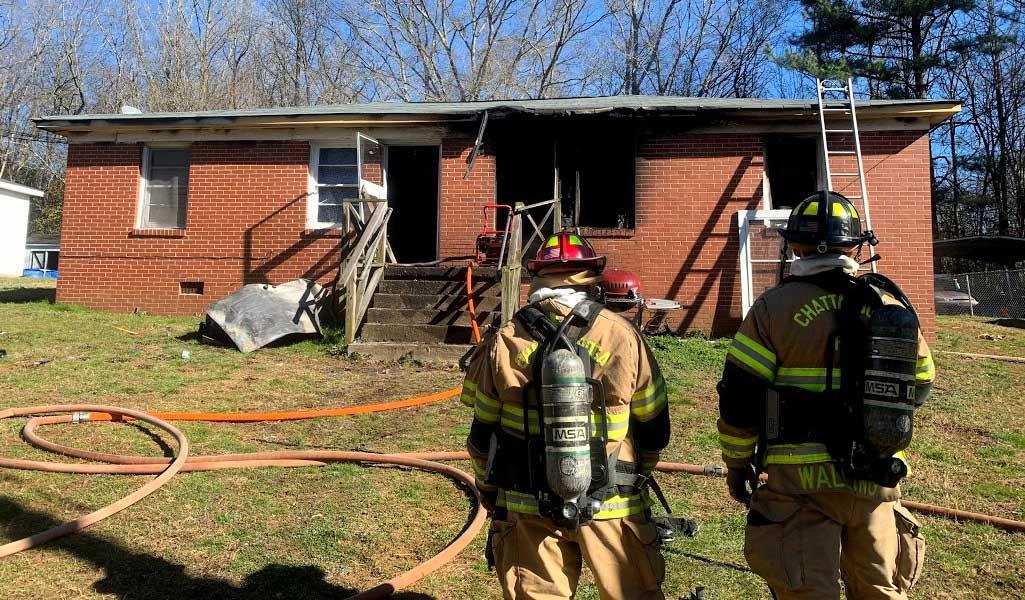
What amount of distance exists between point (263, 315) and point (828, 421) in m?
7.65

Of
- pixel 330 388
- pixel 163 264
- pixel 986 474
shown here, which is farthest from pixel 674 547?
pixel 163 264

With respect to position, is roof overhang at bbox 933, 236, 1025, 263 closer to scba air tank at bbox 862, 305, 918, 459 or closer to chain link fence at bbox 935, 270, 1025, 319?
chain link fence at bbox 935, 270, 1025, 319

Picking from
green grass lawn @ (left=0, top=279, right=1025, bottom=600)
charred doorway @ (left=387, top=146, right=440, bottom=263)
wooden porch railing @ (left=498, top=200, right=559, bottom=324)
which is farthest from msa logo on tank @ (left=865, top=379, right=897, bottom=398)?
charred doorway @ (left=387, top=146, right=440, bottom=263)

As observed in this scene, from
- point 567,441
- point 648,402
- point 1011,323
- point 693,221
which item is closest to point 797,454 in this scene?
point 648,402

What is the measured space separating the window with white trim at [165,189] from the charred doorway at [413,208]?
3785 mm

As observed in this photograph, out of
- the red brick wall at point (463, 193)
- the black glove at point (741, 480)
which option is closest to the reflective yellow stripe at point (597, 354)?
the black glove at point (741, 480)

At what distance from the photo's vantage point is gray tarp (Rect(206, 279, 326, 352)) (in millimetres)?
8414

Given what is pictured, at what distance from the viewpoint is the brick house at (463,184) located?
32.6ft

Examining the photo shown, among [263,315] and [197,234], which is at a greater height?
[197,234]

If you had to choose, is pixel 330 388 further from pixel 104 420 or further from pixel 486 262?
pixel 486 262

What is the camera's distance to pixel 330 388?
22.3ft

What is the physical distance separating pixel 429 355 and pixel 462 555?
15.5 feet

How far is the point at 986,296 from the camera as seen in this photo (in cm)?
1623

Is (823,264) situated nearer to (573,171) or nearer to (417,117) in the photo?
(417,117)
